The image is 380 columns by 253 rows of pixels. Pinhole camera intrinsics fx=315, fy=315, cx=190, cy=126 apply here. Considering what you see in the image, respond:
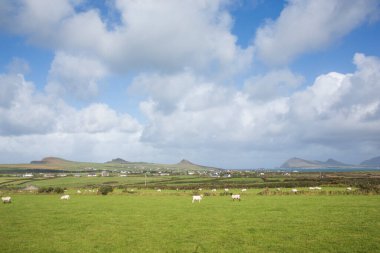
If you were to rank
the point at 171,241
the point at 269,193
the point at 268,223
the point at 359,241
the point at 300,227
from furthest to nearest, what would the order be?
the point at 269,193 → the point at 268,223 → the point at 300,227 → the point at 171,241 → the point at 359,241

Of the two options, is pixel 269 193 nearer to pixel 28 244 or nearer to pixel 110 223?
pixel 110 223

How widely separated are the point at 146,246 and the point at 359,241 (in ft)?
39.5

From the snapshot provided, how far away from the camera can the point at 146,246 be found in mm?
18062

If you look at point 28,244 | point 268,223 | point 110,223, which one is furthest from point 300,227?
point 28,244

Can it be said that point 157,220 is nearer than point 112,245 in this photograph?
No

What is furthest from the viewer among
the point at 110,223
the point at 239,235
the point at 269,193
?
the point at 269,193

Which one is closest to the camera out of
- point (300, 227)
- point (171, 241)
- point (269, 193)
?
point (171, 241)

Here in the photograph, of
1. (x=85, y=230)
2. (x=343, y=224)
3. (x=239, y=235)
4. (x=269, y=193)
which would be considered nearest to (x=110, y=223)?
(x=85, y=230)

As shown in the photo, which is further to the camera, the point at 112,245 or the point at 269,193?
the point at 269,193

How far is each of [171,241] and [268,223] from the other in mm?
9013

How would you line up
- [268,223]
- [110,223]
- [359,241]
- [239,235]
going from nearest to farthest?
1. [359,241]
2. [239,235]
3. [268,223]
4. [110,223]

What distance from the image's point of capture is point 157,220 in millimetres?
27422

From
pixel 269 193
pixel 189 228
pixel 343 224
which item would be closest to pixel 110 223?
pixel 189 228

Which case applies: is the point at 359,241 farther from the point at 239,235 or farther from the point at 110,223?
the point at 110,223
